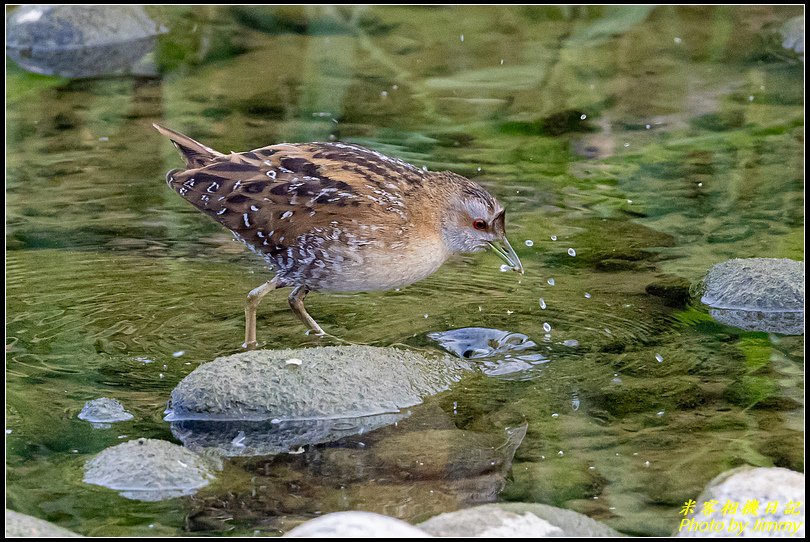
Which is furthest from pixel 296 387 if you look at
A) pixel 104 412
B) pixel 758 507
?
pixel 758 507

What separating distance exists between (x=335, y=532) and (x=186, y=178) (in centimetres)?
295

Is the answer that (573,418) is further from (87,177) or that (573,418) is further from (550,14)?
(550,14)

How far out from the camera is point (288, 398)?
5371 millimetres

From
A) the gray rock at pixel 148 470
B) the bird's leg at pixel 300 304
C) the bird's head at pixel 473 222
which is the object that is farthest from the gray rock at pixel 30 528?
the bird's head at pixel 473 222

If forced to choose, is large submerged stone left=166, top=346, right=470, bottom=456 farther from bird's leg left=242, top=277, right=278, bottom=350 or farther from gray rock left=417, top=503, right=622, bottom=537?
gray rock left=417, top=503, right=622, bottom=537

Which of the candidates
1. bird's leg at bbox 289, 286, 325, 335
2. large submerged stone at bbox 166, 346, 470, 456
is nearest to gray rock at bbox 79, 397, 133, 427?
large submerged stone at bbox 166, 346, 470, 456

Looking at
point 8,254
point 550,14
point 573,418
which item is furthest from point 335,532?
point 550,14

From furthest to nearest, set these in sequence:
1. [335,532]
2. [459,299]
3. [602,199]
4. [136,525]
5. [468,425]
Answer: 1. [602,199]
2. [459,299]
3. [468,425]
4. [136,525]
5. [335,532]

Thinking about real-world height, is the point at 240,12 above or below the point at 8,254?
above

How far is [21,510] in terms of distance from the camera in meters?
4.54

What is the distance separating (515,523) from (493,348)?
77.9 inches

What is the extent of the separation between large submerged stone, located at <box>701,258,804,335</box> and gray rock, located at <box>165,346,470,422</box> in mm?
1873

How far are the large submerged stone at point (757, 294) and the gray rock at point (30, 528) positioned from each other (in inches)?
142

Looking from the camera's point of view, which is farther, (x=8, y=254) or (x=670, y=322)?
(x=8, y=254)
